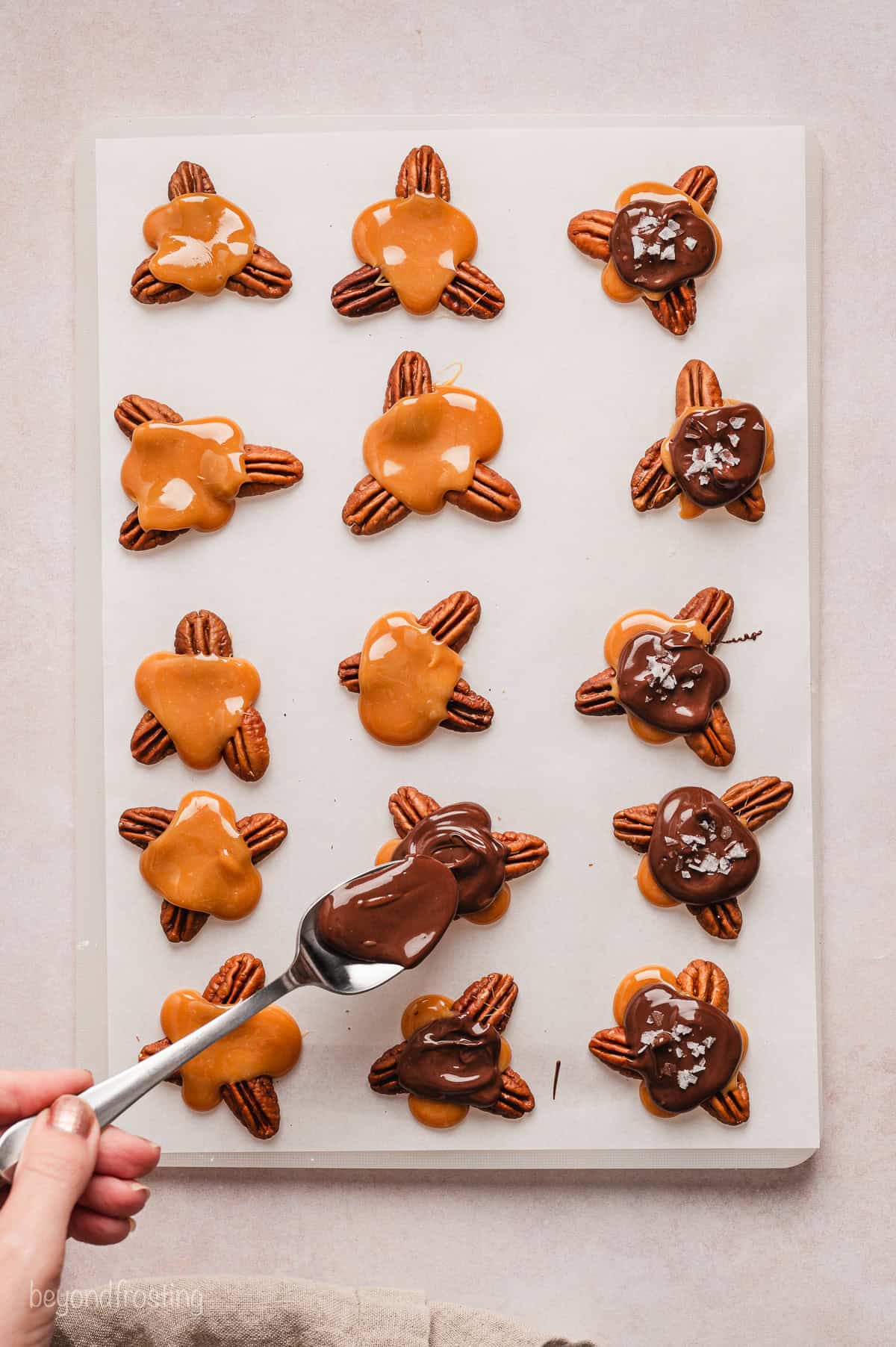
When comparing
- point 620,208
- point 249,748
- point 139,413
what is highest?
point 620,208

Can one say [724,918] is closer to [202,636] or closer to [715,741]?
[715,741]

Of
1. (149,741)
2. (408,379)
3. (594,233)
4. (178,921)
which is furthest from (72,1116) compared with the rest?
(594,233)

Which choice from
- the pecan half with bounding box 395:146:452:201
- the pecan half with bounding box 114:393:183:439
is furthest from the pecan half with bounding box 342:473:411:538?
the pecan half with bounding box 395:146:452:201

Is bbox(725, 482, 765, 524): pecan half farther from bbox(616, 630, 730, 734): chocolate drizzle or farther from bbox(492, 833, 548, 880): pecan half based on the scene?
bbox(492, 833, 548, 880): pecan half

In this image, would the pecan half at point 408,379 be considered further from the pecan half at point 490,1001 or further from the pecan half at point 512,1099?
the pecan half at point 512,1099

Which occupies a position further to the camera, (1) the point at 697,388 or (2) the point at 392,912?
(1) the point at 697,388

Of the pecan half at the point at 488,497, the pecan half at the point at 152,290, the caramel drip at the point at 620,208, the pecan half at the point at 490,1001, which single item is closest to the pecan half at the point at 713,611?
the pecan half at the point at 488,497

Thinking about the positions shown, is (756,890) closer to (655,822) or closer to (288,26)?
(655,822)

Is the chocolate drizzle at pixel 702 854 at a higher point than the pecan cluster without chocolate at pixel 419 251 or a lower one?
lower
